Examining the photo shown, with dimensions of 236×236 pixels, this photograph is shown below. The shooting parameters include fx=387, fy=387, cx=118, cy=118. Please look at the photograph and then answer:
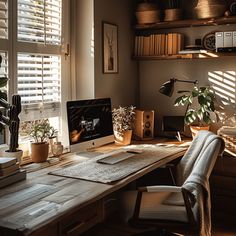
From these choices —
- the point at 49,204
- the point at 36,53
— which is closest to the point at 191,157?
the point at 49,204

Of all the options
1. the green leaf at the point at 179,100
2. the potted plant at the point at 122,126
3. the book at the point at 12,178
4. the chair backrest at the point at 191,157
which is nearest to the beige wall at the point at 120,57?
the potted plant at the point at 122,126

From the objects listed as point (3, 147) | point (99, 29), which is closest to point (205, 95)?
point (99, 29)

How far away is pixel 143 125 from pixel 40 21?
1.38 meters

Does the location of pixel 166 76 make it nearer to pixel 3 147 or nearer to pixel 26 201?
pixel 3 147

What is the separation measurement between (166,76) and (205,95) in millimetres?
571

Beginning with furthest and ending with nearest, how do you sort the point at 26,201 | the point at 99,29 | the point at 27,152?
the point at 99,29
the point at 27,152
the point at 26,201

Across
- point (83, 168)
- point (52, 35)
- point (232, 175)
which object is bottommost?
point (232, 175)

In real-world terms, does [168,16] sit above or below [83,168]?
above

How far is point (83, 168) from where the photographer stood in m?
2.55

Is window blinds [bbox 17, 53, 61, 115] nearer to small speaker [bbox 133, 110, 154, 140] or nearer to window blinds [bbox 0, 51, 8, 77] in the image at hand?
window blinds [bbox 0, 51, 8, 77]

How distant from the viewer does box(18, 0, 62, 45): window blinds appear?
2908 millimetres

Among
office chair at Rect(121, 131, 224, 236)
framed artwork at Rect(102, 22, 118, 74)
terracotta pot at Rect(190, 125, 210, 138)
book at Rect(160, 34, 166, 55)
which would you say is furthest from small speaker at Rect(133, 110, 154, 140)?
office chair at Rect(121, 131, 224, 236)

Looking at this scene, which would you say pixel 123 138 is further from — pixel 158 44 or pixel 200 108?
pixel 158 44

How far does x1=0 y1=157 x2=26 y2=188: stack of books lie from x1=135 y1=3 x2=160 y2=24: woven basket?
2183 millimetres
